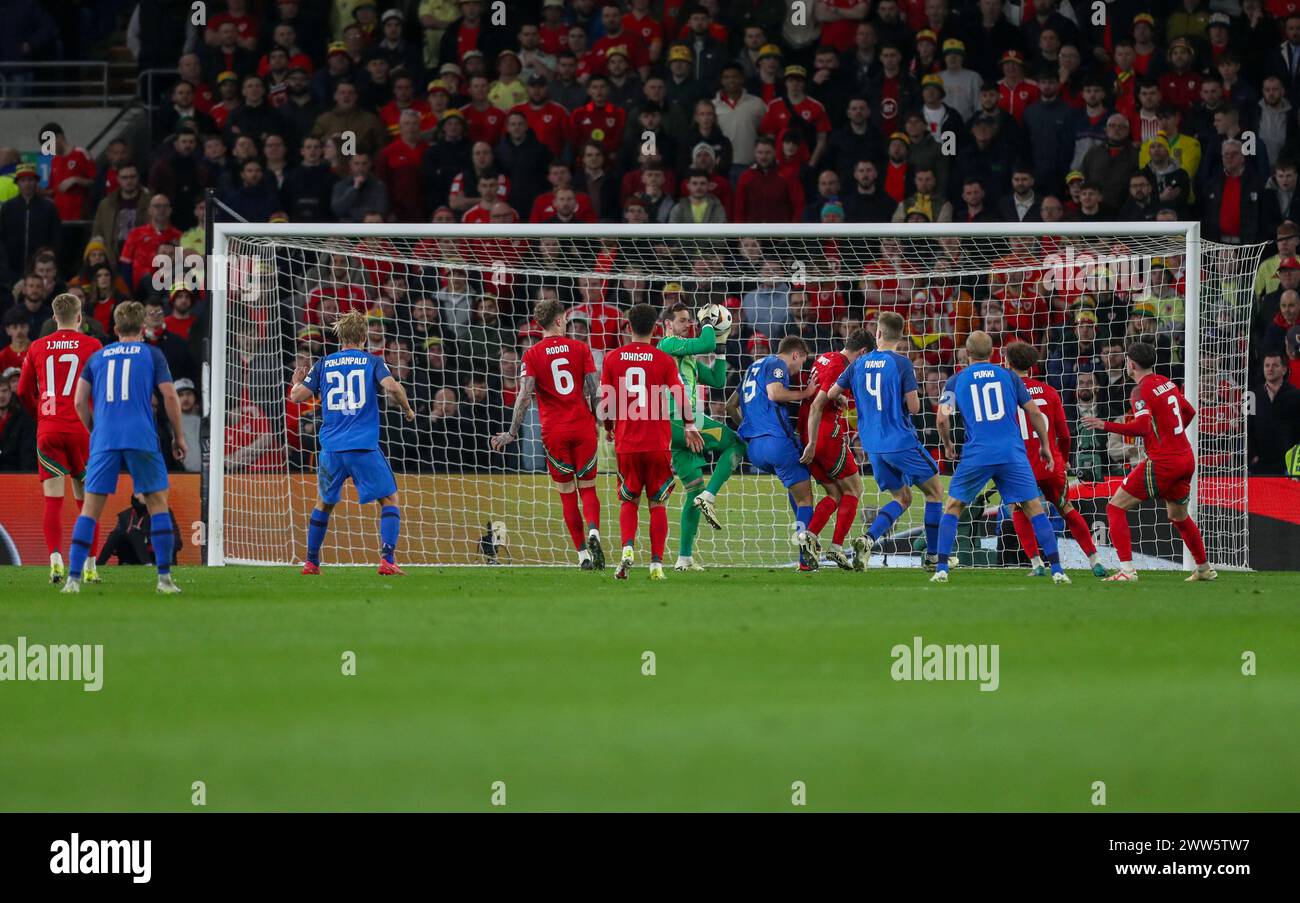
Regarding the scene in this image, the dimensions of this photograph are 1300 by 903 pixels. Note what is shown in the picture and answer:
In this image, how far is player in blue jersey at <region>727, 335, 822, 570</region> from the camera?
13906mm

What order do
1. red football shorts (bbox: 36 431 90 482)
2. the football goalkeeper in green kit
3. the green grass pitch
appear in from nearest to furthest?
the green grass pitch
red football shorts (bbox: 36 431 90 482)
the football goalkeeper in green kit

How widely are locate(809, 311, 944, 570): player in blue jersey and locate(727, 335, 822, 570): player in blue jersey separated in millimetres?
448

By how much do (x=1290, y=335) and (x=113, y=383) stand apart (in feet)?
35.4

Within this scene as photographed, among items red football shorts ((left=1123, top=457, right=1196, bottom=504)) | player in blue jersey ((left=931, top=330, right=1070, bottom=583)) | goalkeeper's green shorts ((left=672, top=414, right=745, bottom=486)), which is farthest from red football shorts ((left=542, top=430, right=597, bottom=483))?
red football shorts ((left=1123, top=457, right=1196, bottom=504))

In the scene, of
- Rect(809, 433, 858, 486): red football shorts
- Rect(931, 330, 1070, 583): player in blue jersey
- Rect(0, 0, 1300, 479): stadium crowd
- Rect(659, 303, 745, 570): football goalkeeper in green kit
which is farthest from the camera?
Rect(0, 0, 1300, 479): stadium crowd

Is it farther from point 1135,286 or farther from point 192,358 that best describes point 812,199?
point 192,358

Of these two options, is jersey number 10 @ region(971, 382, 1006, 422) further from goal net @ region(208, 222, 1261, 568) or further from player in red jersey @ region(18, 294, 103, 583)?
player in red jersey @ region(18, 294, 103, 583)

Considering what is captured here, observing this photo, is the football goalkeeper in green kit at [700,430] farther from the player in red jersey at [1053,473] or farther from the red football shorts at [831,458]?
the player in red jersey at [1053,473]

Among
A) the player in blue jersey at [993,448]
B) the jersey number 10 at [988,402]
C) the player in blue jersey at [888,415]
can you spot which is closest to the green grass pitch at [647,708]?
the player in blue jersey at [993,448]

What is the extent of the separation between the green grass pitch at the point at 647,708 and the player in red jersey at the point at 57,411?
273 cm

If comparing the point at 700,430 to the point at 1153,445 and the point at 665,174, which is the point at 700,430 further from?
the point at 665,174

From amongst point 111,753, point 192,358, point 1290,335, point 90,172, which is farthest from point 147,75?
point 111,753

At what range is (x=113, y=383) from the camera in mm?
10750

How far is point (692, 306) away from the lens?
55.8ft
